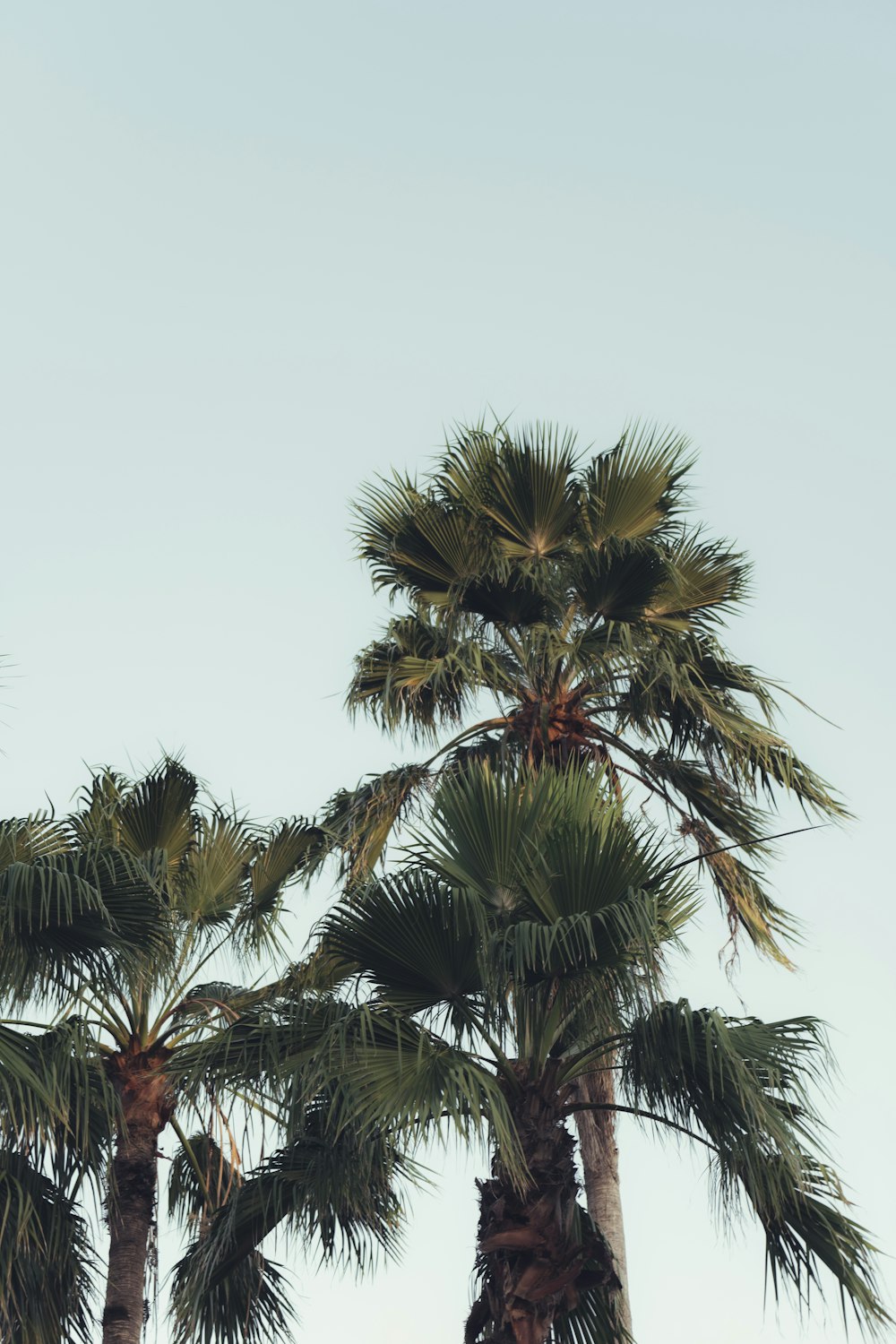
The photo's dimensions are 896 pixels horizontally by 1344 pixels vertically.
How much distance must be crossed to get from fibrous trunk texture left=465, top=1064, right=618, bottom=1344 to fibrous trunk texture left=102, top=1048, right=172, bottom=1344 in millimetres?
3131

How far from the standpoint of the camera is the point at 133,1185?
430 inches

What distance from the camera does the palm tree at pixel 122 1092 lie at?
9266mm

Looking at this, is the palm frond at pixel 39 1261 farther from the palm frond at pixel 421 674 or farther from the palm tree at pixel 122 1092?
the palm frond at pixel 421 674

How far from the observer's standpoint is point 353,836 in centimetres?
1241

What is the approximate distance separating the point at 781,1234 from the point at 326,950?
2.79 m

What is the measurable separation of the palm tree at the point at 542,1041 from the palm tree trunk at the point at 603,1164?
2.53 metres

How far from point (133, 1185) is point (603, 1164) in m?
3.48

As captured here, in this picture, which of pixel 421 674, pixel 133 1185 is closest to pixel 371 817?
pixel 421 674

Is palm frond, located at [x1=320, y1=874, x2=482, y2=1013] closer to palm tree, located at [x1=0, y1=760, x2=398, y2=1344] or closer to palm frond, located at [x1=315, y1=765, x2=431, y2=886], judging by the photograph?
palm tree, located at [x1=0, y1=760, x2=398, y2=1344]

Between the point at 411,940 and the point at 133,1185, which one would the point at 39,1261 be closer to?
the point at 133,1185

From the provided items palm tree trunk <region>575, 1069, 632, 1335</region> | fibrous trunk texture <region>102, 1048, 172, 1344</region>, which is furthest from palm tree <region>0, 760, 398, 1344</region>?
palm tree trunk <region>575, 1069, 632, 1335</region>

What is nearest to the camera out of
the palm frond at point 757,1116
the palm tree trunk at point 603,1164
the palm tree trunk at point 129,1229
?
the palm frond at point 757,1116

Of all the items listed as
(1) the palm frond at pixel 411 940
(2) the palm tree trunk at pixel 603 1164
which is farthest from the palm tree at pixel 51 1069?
(2) the palm tree trunk at pixel 603 1164

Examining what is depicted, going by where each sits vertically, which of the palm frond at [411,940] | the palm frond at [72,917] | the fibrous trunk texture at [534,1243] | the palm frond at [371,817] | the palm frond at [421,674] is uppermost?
the palm frond at [421,674]
